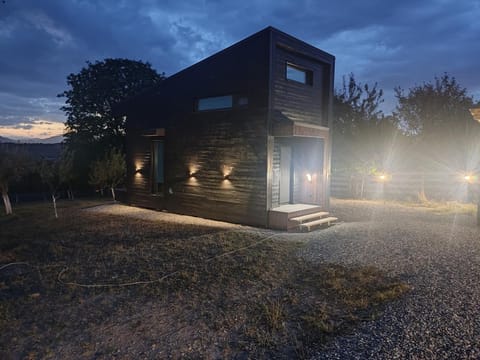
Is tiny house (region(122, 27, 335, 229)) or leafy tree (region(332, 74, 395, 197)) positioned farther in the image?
leafy tree (region(332, 74, 395, 197))

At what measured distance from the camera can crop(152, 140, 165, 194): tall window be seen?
525 inches

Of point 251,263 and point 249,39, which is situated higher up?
point 249,39

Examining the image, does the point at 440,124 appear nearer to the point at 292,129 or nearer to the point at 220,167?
the point at 292,129

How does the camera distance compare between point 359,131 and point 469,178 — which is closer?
point 469,178

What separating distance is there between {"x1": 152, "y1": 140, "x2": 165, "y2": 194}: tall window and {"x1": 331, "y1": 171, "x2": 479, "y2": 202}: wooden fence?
377 inches

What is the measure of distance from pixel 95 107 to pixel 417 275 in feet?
70.7

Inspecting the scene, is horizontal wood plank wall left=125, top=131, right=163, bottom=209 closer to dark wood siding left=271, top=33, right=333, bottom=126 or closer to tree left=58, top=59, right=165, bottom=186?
dark wood siding left=271, top=33, right=333, bottom=126

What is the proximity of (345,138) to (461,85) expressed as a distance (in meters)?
8.74

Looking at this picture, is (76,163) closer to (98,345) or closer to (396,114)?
(98,345)

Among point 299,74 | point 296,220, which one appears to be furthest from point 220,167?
point 299,74

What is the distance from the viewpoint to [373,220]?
1056 cm

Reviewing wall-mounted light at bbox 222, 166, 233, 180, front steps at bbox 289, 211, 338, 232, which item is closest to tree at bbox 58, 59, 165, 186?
wall-mounted light at bbox 222, 166, 233, 180

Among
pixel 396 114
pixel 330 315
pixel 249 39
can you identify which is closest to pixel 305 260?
pixel 330 315

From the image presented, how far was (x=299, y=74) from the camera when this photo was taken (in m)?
10.5
